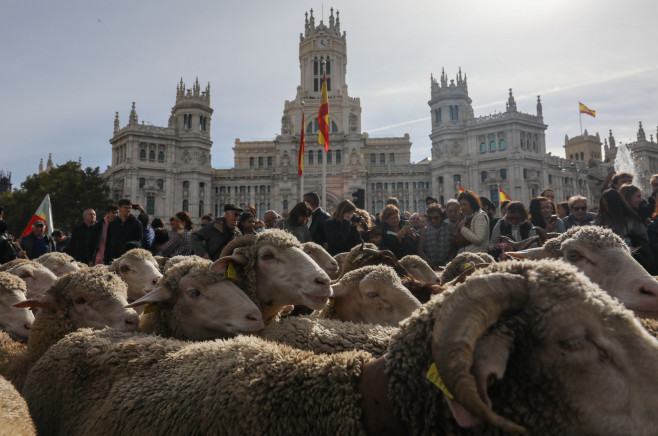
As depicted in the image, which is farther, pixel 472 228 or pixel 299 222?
pixel 299 222

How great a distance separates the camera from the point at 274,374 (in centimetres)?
189

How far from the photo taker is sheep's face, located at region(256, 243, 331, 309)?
341cm

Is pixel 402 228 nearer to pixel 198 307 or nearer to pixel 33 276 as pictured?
pixel 198 307

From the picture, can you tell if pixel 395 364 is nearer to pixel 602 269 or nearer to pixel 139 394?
pixel 139 394

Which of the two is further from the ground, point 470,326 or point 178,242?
point 178,242

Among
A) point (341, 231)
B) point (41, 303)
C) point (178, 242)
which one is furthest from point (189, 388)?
point (178, 242)

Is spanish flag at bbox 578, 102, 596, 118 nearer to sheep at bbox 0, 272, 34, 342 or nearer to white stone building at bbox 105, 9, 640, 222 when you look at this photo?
white stone building at bbox 105, 9, 640, 222

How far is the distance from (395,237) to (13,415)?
588 cm

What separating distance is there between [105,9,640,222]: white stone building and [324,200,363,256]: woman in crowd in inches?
1806

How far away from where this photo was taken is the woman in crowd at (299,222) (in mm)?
6656

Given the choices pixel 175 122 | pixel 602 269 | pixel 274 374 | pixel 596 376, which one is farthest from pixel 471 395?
pixel 175 122

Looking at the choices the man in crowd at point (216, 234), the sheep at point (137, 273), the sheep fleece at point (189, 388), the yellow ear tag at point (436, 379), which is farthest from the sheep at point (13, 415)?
the man in crowd at point (216, 234)

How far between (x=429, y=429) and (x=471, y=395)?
1.11ft

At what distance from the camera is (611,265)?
2.99 metres
